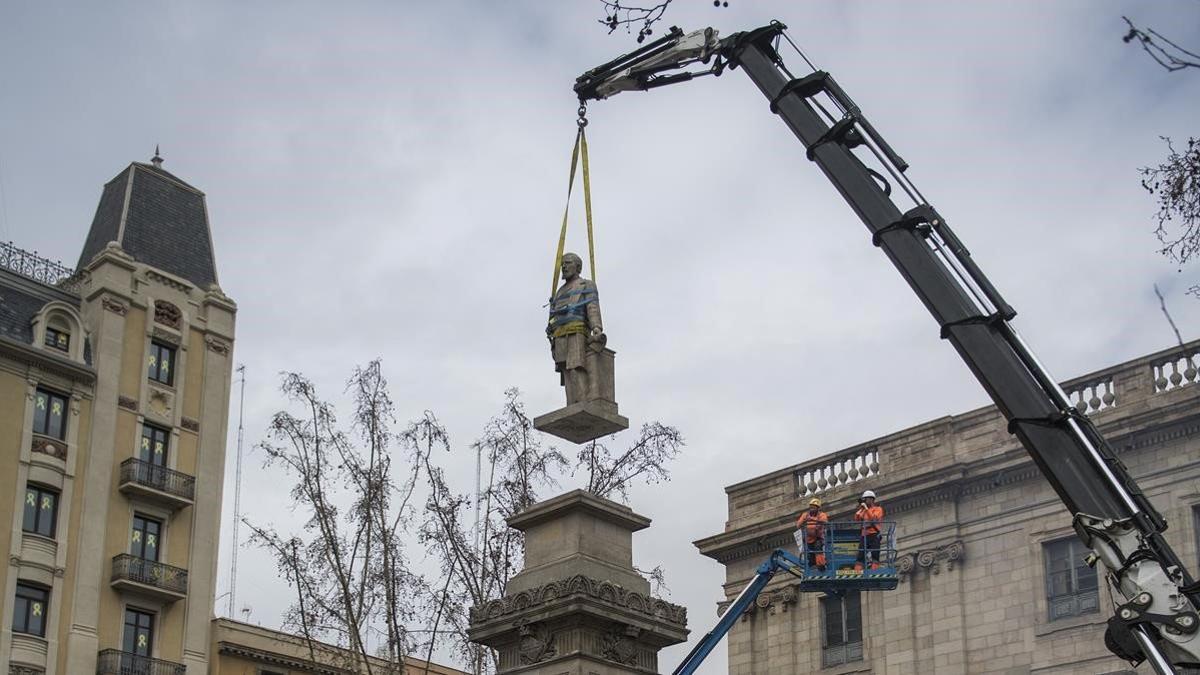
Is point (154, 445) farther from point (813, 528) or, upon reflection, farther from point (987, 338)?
point (987, 338)

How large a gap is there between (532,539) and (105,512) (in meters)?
33.2

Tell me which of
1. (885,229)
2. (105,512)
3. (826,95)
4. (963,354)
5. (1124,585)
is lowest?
(1124,585)

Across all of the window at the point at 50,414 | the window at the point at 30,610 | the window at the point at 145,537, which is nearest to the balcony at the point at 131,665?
the window at the point at 30,610

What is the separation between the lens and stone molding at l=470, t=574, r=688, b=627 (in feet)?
49.9

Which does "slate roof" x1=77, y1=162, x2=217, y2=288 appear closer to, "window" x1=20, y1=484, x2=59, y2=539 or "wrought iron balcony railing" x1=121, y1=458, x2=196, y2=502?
"wrought iron balcony railing" x1=121, y1=458, x2=196, y2=502

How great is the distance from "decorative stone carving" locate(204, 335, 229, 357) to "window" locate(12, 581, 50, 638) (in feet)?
32.9

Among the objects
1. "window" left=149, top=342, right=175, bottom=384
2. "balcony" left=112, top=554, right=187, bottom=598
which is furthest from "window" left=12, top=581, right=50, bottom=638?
"window" left=149, top=342, right=175, bottom=384

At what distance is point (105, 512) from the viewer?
1831 inches

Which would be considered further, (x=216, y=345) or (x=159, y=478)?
(x=216, y=345)

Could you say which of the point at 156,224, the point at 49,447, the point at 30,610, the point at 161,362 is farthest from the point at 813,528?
the point at 156,224

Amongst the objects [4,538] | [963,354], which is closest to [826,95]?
[963,354]

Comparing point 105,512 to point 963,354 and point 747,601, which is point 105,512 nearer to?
point 747,601

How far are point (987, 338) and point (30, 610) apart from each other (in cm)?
3462

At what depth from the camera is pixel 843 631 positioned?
3566 cm
